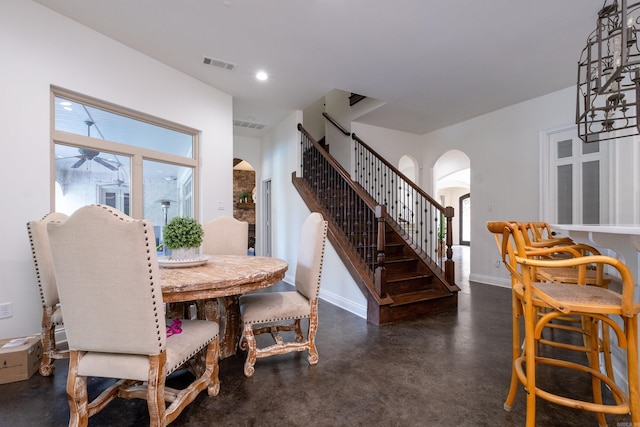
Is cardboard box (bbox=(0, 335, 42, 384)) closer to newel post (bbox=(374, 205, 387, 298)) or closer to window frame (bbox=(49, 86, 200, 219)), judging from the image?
window frame (bbox=(49, 86, 200, 219))

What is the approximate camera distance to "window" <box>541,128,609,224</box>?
3781 mm

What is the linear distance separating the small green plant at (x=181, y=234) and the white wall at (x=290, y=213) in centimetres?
200

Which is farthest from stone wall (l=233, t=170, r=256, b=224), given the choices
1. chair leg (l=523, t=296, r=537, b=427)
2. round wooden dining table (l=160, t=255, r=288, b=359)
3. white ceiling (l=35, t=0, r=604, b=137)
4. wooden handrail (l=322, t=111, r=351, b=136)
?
chair leg (l=523, t=296, r=537, b=427)

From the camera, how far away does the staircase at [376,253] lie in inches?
125

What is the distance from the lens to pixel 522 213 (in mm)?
4543

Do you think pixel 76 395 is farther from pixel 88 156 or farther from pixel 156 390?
pixel 88 156

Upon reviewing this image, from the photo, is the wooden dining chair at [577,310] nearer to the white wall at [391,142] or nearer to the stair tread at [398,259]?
the stair tread at [398,259]

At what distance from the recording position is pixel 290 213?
5117 mm

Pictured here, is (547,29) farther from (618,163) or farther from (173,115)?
(173,115)

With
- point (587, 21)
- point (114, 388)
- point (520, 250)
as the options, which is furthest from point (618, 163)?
point (114, 388)

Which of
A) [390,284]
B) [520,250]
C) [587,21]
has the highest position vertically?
[587,21]

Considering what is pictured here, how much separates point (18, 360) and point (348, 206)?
3447 mm

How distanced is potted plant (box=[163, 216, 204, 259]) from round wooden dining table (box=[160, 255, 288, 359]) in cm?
16

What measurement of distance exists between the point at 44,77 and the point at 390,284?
13.2ft
